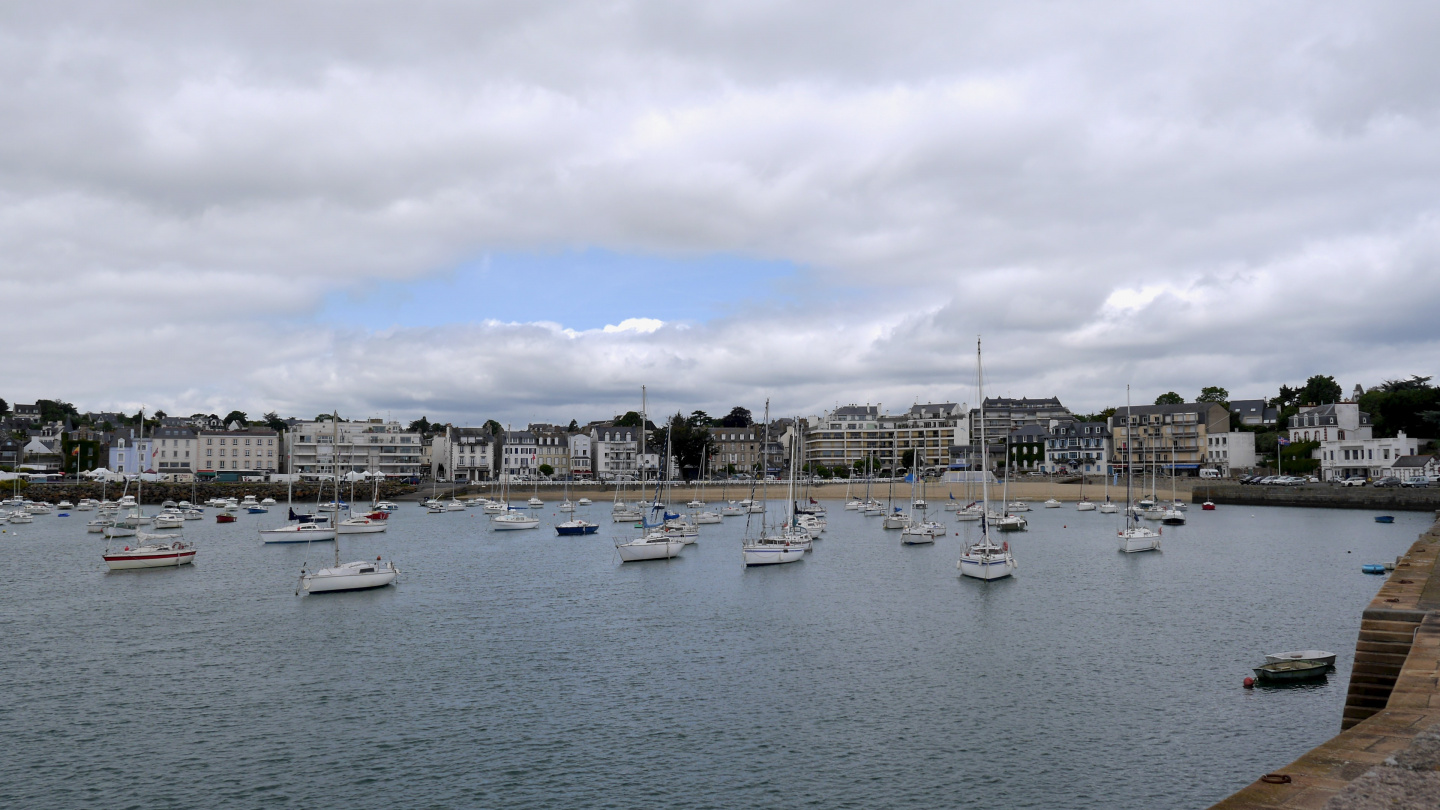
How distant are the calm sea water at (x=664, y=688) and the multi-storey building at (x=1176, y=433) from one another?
373 ft

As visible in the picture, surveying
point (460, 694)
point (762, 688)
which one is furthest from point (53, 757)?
point (762, 688)

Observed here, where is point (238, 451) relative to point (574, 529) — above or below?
above

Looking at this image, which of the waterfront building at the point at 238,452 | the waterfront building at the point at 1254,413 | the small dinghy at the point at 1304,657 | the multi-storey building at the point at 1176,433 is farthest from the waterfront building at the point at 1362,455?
the waterfront building at the point at 238,452

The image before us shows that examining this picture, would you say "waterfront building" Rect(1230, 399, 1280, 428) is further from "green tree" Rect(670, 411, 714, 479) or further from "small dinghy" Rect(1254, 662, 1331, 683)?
"small dinghy" Rect(1254, 662, 1331, 683)

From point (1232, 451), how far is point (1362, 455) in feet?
76.4

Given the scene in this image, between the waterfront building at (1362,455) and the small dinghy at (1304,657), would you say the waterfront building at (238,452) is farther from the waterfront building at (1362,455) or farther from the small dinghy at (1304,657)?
the small dinghy at (1304,657)

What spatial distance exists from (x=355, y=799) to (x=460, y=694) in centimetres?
833

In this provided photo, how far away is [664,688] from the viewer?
95.0 feet

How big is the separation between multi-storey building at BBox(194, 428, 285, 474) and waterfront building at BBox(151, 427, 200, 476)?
1.24 meters

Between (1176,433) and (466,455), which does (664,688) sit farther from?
(466,455)

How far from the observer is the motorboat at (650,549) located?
62281 mm

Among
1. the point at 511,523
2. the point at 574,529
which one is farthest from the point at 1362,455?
the point at 511,523

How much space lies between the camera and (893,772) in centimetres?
2141

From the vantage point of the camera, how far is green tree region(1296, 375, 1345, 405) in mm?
174750
